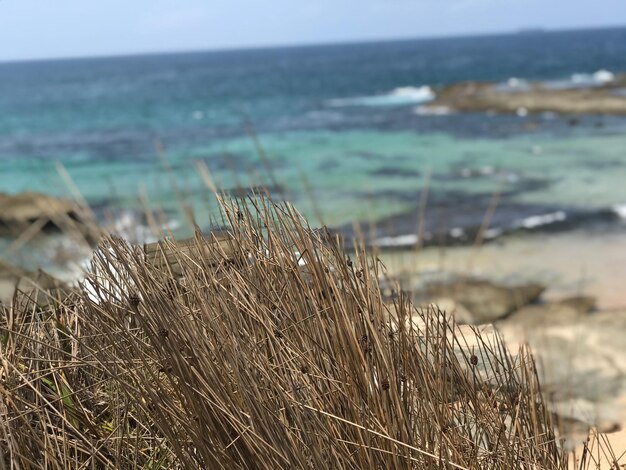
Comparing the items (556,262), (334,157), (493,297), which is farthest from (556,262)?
(334,157)

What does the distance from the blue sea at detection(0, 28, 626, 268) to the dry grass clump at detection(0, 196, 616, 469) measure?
22 cm

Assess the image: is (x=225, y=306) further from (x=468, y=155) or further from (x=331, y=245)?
(x=468, y=155)

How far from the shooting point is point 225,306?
6.33 feet

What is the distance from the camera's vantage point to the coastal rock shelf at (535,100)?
93.1ft

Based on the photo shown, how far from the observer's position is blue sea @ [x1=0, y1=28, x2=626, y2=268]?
290 inches

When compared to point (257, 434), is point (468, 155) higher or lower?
lower

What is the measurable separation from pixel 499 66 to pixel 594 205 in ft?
191

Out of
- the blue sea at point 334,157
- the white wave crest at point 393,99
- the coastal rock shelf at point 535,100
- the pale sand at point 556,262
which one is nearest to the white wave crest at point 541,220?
the blue sea at point 334,157

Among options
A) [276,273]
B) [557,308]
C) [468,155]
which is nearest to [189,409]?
[276,273]

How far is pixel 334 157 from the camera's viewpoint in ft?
70.8

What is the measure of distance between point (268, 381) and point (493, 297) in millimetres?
6935

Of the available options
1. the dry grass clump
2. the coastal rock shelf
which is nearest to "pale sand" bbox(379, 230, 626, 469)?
the dry grass clump

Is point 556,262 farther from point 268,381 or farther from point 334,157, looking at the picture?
point 334,157

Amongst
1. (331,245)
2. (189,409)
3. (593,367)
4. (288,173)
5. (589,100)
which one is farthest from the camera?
(589,100)
